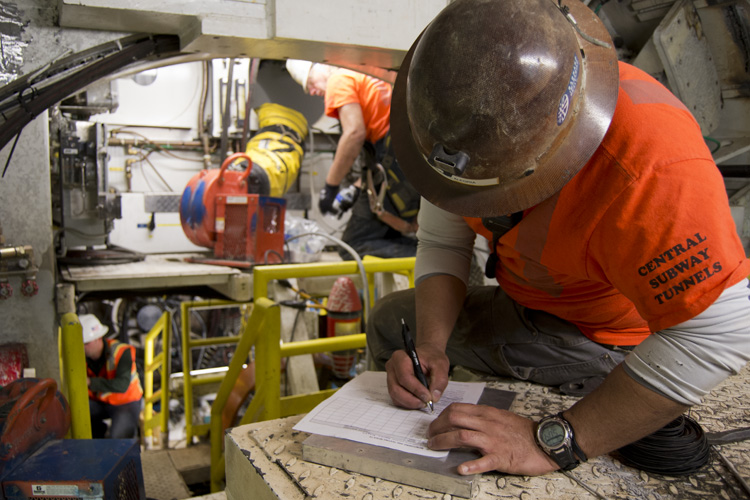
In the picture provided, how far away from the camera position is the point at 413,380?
1.33 m

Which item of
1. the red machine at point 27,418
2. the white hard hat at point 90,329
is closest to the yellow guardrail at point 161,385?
the white hard hat at point 90,329

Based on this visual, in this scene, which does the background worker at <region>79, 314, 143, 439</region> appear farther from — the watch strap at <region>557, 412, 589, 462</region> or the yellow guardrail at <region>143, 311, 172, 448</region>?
the watch strap at <region>557, 412, 589, 462</region>

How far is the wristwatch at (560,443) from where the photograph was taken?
1106 millimetres

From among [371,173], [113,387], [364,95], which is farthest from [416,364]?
[113,387]

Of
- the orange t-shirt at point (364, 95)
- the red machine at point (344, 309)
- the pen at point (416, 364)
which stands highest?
the orange t-shirt at point (364, 95)

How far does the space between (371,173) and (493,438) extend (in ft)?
10.2

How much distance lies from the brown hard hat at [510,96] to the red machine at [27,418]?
5.09 ft

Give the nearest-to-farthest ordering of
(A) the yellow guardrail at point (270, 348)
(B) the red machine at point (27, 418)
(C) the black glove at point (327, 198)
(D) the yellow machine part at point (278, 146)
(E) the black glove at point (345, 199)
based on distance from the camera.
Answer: (B) the red machine at point (27, 418) < (A) the yellow guardrail at point (270, 348) < (E) the black glove at point (345, 199) < (C) the black glove at point (327, 198) < (D) the yellow machine part at point (278, 146)

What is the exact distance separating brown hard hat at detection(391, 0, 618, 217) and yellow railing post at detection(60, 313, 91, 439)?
151cm

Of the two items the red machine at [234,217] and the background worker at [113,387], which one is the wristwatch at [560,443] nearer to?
the red machine at [234,217]

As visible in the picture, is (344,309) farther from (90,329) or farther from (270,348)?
(90,329)

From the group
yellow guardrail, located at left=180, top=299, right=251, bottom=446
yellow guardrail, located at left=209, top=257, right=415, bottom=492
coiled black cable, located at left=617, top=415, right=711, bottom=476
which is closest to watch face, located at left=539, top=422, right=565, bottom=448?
coiled black cable, located at left=617, top=415, right=711, bottom=476

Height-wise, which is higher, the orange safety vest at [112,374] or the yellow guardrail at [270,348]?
the yellow guardrail at [270,348]

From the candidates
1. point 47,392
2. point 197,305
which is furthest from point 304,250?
point 47,392
